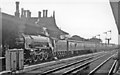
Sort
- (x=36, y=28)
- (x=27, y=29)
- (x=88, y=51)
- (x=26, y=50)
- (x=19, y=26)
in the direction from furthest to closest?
(x=88, y=51) → (x=36, y=28) → (x=27, y=29) → (x=26, y=50) → (x=19, y=26)

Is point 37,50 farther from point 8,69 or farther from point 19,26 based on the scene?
point 8,69

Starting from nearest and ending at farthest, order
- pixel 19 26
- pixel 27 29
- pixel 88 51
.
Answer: pixel 19 26, pixel 27 29, pixel 88 51

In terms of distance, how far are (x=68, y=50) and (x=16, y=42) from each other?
71.7 feet

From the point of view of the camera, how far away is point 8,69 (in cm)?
1598

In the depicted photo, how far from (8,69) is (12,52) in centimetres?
119

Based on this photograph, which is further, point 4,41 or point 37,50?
point 37,50

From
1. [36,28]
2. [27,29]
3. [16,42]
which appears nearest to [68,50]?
[36,28]

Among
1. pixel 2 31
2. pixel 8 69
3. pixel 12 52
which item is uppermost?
pixel 2 31

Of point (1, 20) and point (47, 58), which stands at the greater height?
point (1, 20)

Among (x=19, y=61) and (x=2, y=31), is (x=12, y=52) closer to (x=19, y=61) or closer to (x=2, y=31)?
(x=19, y=61)

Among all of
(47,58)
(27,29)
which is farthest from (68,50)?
(27,29)

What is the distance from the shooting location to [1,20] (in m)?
17.3

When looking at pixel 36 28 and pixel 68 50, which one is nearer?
pixel 36 28

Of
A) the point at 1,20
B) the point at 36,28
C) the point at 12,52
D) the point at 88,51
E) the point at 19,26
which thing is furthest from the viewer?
the point at 88,51
